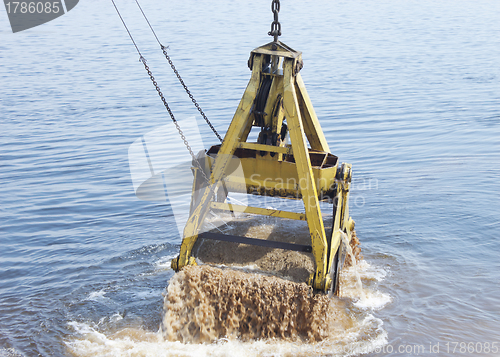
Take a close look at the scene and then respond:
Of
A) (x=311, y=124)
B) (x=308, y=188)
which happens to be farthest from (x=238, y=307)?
(x=311, y=124)

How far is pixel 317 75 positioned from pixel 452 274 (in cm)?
1480

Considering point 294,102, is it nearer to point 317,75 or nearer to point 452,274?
point 452,274

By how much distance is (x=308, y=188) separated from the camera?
5801 millimetres

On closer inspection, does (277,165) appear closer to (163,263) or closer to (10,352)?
(163,263)

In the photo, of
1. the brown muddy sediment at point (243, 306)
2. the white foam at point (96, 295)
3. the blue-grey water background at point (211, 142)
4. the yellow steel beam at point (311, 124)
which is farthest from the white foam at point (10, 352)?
the yellow steel beam at point (311, 124)

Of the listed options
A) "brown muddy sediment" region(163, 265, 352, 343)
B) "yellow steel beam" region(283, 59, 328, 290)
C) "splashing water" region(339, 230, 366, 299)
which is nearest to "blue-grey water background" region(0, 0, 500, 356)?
"splashing water" region(339, 230, 366, 299)

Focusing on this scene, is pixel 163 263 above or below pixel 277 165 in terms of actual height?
below

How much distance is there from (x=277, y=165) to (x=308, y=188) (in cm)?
65

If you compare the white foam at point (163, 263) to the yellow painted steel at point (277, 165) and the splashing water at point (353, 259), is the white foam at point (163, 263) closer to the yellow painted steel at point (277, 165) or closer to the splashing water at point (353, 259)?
the yellow painted steel at point (277, 165)

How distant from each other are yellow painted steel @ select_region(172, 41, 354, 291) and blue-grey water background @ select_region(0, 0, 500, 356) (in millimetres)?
1493

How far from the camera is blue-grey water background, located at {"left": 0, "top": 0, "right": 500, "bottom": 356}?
712 centimetres

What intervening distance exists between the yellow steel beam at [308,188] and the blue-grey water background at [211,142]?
1.44 metres

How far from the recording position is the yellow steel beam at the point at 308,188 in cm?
574

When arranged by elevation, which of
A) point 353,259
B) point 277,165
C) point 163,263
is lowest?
point 163,263
